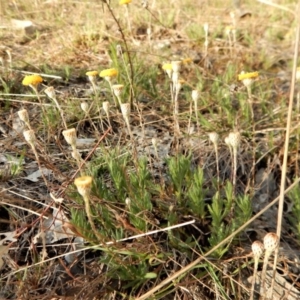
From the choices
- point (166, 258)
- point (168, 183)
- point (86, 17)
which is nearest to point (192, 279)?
point (166, 258)

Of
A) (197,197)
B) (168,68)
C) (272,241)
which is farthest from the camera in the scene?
(168,68)

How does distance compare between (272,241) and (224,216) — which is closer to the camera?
(272,241)

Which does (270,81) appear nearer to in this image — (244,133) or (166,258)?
(244,133)

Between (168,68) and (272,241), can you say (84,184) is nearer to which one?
(272,241)

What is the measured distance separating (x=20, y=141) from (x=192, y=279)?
3.86ft

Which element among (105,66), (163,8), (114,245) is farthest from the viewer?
(163,8)

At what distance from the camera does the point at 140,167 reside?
1.78m

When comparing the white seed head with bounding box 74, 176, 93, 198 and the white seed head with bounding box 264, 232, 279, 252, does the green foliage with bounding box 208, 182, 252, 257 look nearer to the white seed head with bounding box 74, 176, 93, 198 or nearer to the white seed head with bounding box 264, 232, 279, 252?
the white seed head with bounding box 264, 232, 279, 252

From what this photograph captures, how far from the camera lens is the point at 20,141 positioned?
2.15 metres

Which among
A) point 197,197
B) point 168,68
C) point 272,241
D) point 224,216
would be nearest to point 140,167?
point 197,197

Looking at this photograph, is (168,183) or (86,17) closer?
(168,183)

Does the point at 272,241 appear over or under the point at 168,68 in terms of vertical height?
under

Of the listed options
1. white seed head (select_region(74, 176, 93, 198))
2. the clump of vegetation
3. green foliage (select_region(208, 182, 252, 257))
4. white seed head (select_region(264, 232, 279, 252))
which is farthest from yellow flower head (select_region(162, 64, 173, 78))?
white seed head (select_region(264, 232, 279, 252))

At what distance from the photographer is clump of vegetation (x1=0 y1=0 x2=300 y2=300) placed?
1.48m
